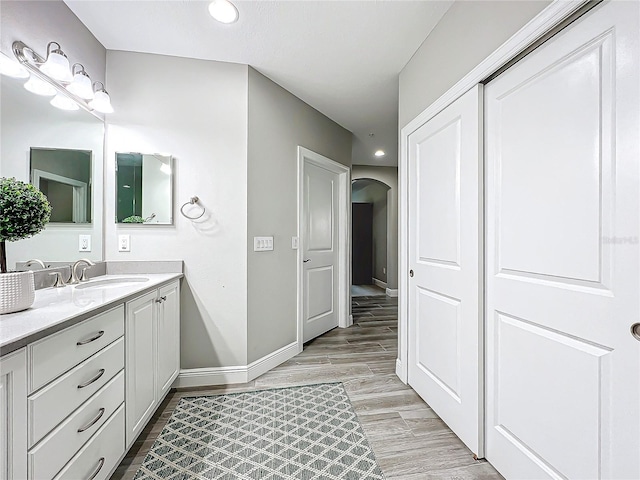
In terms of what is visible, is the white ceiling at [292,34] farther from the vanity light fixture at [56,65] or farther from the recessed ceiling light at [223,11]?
the vanity light fixture at [56,65]

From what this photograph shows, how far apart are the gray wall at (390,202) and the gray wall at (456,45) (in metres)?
3.52

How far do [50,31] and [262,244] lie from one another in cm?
181

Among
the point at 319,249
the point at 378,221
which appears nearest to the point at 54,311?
the point at 319,249

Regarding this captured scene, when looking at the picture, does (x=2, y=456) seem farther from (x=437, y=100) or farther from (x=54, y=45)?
Answer: (x=437, y=100)


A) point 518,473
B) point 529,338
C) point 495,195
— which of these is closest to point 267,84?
point 495,195

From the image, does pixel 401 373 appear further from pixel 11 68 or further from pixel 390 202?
pixel 390 202

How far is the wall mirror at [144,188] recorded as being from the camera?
7.30 ft

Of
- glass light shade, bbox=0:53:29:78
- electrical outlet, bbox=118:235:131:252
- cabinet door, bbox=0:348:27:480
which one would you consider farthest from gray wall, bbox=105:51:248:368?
cabinet door, bbox=0:348:27:480

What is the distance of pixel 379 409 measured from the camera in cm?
202

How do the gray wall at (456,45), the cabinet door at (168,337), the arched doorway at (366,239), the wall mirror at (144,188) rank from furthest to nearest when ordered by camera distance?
the arched doorway at (366,239) < the wall mirror at (144,188) < the cabinet door at (168,337) < the gray wall at (456,45)

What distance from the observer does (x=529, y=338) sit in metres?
1.29

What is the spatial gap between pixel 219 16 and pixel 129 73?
0.92 metres

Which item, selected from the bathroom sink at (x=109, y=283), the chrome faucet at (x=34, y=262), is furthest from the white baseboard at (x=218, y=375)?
the chrome faucet at (x=34, y=262)

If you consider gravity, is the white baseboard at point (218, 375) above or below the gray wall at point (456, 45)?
below
